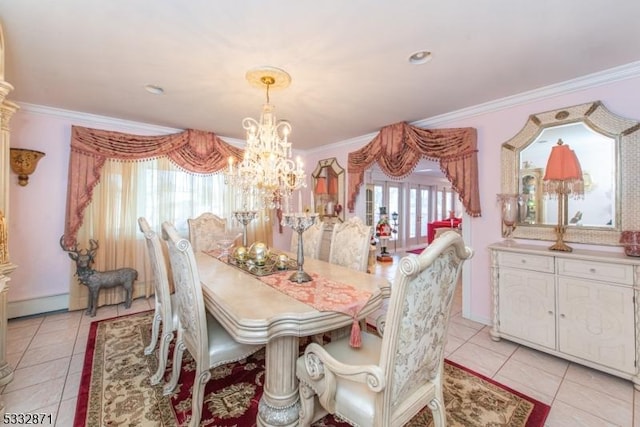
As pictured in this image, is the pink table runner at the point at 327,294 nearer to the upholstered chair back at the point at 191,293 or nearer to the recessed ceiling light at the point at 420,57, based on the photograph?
the upholstered chair back at the point at 191,293

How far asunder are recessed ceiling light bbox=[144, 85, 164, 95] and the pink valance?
1151mm

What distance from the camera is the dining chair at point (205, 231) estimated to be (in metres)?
3.24

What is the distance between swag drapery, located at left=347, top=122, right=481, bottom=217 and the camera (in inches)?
114

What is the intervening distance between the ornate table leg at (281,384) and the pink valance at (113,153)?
3.09 m

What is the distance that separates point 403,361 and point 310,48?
1886mm

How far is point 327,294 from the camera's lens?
1586 millimetres

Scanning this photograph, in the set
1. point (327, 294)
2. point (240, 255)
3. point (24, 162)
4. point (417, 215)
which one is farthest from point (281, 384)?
point (417, 215)

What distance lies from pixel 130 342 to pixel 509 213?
371 cm

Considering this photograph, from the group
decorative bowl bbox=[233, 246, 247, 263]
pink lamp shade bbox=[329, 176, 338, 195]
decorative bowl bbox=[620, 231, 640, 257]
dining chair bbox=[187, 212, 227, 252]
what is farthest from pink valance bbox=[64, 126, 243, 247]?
decorative bowl bbox=[620, 231, 640, 257]

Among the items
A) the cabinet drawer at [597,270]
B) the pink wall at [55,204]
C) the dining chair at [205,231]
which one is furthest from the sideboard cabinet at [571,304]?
the dining chair at [205,231]

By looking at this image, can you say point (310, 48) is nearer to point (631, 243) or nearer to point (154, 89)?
point (154, 89)

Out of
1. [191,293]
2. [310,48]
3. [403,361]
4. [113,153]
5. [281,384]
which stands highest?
[310,48]

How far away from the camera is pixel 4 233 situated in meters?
1.74

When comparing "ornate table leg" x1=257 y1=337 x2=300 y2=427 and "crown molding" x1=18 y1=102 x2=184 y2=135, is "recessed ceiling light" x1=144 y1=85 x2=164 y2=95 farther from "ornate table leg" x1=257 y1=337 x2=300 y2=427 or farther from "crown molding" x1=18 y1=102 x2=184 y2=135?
Result: "ornate table leg" x1=257 y1=337 x2=300 y2=427
